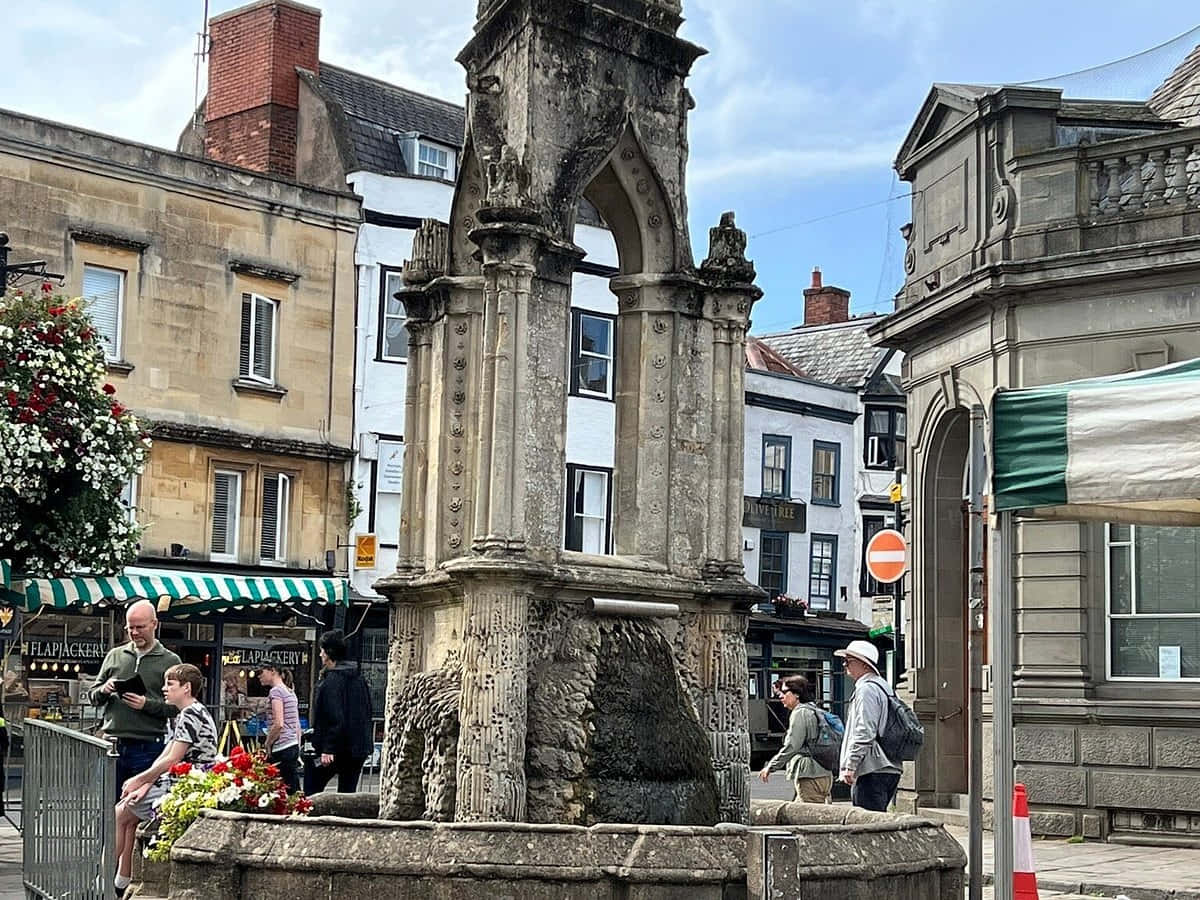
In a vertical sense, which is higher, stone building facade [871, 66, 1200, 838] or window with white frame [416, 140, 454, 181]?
window with white frame [416, 140, 454, 181]

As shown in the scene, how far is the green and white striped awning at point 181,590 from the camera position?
25.3 metres

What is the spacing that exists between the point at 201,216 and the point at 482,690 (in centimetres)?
2205

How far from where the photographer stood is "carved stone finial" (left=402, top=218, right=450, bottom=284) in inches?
427

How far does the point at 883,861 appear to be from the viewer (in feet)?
26.8

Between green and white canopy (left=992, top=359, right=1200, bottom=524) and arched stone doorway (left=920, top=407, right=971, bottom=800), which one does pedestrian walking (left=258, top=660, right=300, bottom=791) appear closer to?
green and white canopy (left=992, top=359, right=1200, bottom=524)

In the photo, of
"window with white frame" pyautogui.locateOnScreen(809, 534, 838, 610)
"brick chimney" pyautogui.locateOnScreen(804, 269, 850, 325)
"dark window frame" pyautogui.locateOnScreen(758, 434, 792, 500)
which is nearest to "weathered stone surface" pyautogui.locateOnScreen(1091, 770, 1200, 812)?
"dark window frame" pyautogui.locateOnScreen(758, 434, 792, 500)

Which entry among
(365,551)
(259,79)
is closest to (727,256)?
(365,551)

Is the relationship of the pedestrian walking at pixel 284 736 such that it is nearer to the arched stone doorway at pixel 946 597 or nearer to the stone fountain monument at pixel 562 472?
the stone fountain monument at pixel 562 472

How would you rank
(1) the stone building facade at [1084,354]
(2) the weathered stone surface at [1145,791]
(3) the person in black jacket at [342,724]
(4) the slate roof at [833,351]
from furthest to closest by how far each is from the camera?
(4) the slate roof at [833,351]
(1) the stone building facade at [1084,354]
(2) the weathered stone surface at [1145,791]
(3) the person in black jacket at [342,724]

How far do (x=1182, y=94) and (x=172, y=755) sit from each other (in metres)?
15.7

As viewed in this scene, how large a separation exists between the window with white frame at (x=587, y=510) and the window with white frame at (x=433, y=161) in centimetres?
633

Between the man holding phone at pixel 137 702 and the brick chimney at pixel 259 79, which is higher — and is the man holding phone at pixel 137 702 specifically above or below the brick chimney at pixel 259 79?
below

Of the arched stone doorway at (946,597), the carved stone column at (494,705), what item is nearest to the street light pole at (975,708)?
the carved stone column at (494,705)

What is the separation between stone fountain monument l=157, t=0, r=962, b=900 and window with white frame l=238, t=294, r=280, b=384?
2023 cm
